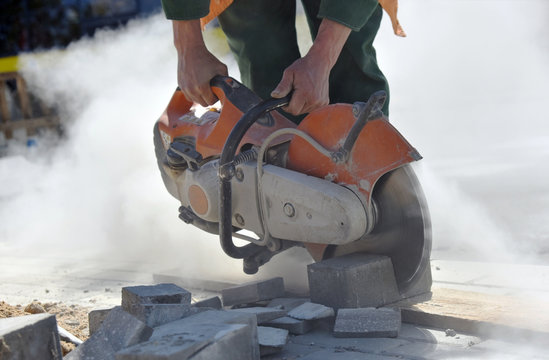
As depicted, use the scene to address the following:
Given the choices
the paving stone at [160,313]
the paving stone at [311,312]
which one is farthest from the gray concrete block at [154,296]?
the paving stone at [311,312]

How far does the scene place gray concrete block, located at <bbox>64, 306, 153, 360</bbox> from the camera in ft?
8.07

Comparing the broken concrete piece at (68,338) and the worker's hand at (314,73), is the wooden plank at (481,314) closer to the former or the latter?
the worker's hand at (314,73)

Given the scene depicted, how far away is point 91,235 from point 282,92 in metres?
2.81

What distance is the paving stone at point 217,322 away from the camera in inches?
95.0

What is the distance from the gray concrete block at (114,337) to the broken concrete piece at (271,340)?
Result: 42 centimetres

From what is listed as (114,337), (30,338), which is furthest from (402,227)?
(30,338)

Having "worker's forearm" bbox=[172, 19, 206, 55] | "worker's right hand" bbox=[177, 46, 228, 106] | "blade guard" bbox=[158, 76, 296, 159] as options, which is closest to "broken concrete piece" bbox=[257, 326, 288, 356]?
"blade guard" bbox=[158, 76, 296, 159]

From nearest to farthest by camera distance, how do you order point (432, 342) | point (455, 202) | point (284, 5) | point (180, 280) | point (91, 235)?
point (432, 342), point (284, 5), point (180, 280), point (455, 202), point (91, 235)

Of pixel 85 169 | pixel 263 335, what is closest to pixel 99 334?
pixel 263 335

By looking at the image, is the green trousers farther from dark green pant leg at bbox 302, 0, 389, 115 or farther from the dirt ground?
the dirt ground

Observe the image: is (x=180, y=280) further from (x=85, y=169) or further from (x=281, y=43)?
(x=85, y=169)

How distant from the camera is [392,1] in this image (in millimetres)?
3262

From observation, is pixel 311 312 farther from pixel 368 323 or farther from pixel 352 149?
pixel 352 149

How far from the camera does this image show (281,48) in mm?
3760
